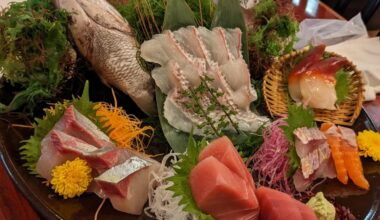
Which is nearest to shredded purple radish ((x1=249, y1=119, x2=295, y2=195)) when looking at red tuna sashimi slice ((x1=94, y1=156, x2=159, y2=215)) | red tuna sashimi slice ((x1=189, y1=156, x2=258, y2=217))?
red tuna sashimi slice ((x1=189, y1=156, x2=258, y2=217))

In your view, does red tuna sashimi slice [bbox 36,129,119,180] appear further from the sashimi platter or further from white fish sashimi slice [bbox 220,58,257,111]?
white fish sashimi slice [bbox 220,58,257,111]

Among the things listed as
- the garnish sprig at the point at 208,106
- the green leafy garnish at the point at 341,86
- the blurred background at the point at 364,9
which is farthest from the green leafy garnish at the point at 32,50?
the blurred background at the point at 364,9

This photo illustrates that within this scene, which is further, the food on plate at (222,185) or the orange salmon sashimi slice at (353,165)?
the orange salmon sashimi slice at (353,165)

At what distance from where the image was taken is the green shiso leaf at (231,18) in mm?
1960

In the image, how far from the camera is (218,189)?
121cm

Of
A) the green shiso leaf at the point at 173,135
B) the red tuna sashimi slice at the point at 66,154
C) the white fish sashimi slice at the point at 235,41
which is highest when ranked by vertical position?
the white fish sashimi slice at the point at 235,41

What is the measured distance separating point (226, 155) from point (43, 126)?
73 cm

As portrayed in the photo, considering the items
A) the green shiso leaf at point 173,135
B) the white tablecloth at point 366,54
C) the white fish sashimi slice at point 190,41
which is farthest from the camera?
the white tablecloth at point 366,54

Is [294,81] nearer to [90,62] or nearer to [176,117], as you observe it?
[176,117]

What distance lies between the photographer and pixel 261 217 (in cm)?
132

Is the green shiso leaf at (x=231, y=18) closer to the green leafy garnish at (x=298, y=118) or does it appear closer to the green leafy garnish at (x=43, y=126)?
the green leafy garnish at (x=298, y=118)

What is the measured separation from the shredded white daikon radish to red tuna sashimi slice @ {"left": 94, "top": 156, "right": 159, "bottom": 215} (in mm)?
24

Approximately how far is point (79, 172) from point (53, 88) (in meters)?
0.54

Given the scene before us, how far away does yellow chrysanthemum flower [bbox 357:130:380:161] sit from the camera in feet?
5.65
